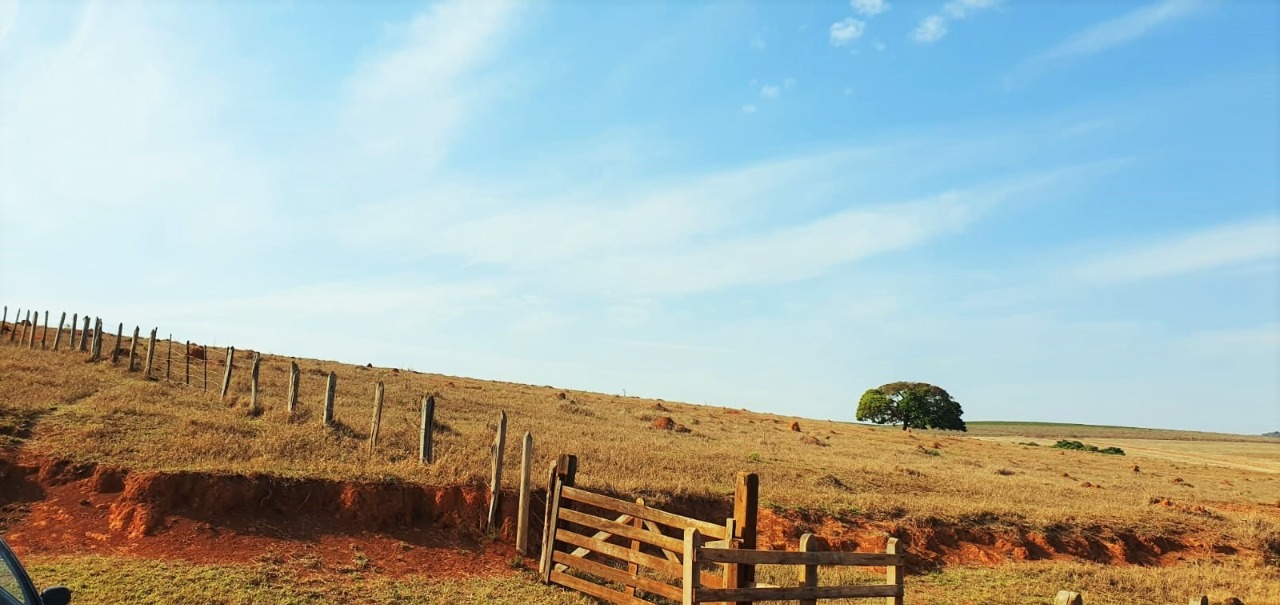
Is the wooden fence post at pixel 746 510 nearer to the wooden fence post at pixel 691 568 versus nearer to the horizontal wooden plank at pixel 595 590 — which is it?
the wooden fence post at pixel 691 568

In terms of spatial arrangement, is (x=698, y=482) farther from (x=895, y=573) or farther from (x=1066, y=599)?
(x=1066, y=599)

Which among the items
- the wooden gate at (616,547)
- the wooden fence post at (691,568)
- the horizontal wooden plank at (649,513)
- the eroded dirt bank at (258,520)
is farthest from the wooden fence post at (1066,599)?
the eroded dirt bank at (258,520)

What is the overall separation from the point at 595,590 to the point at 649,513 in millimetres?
1709

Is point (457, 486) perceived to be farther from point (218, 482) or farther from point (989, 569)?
point (989, 569)

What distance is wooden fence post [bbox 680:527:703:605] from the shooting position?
8.86 metres

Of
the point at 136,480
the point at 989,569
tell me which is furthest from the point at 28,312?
the point at 989,569

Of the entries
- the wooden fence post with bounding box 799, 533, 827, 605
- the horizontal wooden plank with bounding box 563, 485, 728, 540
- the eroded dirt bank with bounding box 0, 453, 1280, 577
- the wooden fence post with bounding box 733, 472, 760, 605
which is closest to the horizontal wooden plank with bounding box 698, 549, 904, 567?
the wooden fence post with bounding box 799, 533, 827, 605

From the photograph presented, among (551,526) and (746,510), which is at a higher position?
(746,510)

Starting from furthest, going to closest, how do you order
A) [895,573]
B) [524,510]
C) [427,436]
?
[427,436] → [524,510] → [895,573]

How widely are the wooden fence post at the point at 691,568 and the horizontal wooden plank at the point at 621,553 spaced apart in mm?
1387

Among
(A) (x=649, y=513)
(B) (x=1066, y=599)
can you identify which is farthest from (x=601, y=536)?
(B) (x=1066, y=599)

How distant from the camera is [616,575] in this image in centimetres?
1173

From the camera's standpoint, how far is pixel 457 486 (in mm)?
15672

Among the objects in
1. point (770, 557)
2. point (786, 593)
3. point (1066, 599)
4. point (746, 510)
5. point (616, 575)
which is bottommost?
point (616, 575)
